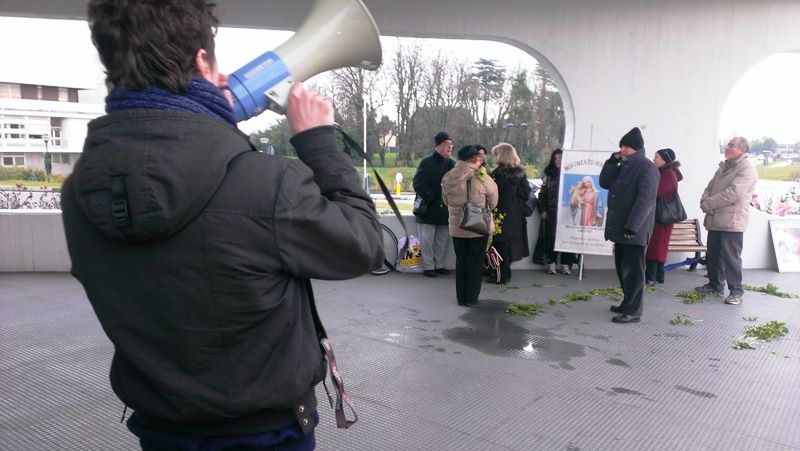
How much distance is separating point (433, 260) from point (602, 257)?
2.36m

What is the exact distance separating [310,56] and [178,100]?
589 millimetres

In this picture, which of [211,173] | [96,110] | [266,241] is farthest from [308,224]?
[96,110]

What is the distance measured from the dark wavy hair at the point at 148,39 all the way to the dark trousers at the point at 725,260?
6.28 m

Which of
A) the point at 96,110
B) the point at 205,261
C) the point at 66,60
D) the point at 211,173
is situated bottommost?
the point at 205,261

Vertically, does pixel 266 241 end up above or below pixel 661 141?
below

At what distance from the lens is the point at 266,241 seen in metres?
1.03

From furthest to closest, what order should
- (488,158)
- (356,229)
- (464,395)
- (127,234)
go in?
(488,158) → (464,395) → (356,229) → (127,234)

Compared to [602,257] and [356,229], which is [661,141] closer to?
[602,257]

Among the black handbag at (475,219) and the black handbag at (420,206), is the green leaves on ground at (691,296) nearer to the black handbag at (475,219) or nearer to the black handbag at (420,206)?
the black handbag at (475,219)

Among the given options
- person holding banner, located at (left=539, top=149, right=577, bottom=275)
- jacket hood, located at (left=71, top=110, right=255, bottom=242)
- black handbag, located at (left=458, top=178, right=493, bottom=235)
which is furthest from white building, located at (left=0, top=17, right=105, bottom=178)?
jacket hood, located at (left=71, top=110, right=255, bottom=242)

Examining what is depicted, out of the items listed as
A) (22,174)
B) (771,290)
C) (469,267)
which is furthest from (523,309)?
(22,174)

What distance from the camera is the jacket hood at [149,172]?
0.96m

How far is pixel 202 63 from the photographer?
3.55 feet

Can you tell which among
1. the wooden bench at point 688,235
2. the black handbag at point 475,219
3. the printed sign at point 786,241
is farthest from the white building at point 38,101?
the printed sign at point 786,241
